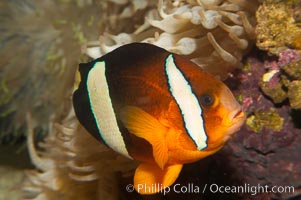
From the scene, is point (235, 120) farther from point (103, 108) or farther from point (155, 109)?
point (103, 108)

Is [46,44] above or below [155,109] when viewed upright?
below

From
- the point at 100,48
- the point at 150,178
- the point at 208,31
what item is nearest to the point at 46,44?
the point at 100,48

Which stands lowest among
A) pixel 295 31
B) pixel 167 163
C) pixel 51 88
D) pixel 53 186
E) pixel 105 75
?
pixel 53 186

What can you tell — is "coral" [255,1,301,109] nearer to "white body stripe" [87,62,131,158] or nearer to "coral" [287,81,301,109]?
"coral" [287,81,301,109]

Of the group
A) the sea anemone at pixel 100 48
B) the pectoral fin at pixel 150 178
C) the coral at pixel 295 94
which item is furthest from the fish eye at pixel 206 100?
the coral at pixel 295 94

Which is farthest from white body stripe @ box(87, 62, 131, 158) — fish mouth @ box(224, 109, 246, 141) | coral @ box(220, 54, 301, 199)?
coral @ box(220, 54, 301, 199)

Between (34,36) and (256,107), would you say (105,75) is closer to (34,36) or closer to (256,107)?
(256,107)

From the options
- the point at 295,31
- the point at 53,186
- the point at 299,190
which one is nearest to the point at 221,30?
the point at 295,31
